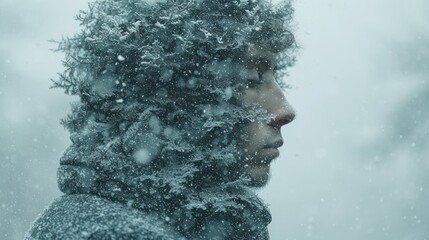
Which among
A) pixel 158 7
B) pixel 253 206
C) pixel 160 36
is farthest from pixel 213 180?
pixel 158 7

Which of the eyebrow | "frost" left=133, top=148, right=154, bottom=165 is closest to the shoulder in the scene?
"frost" left=133, top=148, right=154, bottom=165

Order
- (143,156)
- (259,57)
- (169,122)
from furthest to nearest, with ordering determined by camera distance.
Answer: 1. (259,57)
2. (169,122)
3. (143,156)

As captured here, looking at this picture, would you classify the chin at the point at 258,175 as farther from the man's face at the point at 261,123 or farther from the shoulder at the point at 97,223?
the shoulder at the point at 97,223

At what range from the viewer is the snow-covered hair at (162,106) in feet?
7.39

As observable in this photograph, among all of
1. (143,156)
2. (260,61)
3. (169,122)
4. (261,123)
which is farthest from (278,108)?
(143,156)

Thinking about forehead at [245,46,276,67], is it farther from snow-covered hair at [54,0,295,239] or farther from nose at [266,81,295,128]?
nose at [266,81,295,128]

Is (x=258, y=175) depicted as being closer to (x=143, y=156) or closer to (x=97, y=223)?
(x=143, y=156)

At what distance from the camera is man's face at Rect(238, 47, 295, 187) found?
2.66 metres

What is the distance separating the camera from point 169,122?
248cm

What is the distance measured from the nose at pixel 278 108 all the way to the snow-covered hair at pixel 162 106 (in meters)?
0.10

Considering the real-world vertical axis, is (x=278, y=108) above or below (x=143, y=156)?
above

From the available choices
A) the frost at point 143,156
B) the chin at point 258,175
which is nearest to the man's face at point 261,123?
the chin at point 258,175

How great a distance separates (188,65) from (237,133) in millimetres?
442

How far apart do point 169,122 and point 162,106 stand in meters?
0.09
